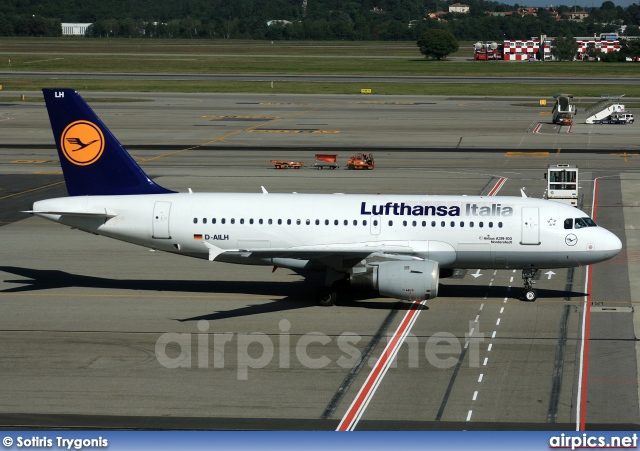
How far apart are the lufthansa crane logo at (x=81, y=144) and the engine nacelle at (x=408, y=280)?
47.1ft

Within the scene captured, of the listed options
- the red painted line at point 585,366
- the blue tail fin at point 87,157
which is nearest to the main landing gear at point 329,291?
the blue tail fin at point 87,157

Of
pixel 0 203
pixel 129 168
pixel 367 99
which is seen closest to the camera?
pixel 129 168

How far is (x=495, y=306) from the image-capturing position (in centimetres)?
3975

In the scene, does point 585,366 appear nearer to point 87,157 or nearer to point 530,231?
point 530,231

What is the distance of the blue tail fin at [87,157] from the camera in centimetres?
4175

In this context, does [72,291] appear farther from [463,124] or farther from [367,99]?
[367,99]

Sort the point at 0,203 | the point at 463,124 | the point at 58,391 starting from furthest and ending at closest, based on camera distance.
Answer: the point at 463,124 → the point at 0,203 → the point at 58,391

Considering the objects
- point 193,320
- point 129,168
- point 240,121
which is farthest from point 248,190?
point 240,121

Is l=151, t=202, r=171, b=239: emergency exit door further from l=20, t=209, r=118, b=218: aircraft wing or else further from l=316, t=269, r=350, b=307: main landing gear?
l=316, t=269, r=350, b=307: main landing gear

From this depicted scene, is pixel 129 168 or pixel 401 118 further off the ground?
pixel 129 168

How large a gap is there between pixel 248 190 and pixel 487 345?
119 ft

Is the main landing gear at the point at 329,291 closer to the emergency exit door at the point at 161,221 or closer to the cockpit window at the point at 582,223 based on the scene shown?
the emergency exit door at the point at 161,221

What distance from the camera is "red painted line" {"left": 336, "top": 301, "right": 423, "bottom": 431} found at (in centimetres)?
2723

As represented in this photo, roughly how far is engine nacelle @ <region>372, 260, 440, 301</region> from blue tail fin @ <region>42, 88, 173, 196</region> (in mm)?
11439
